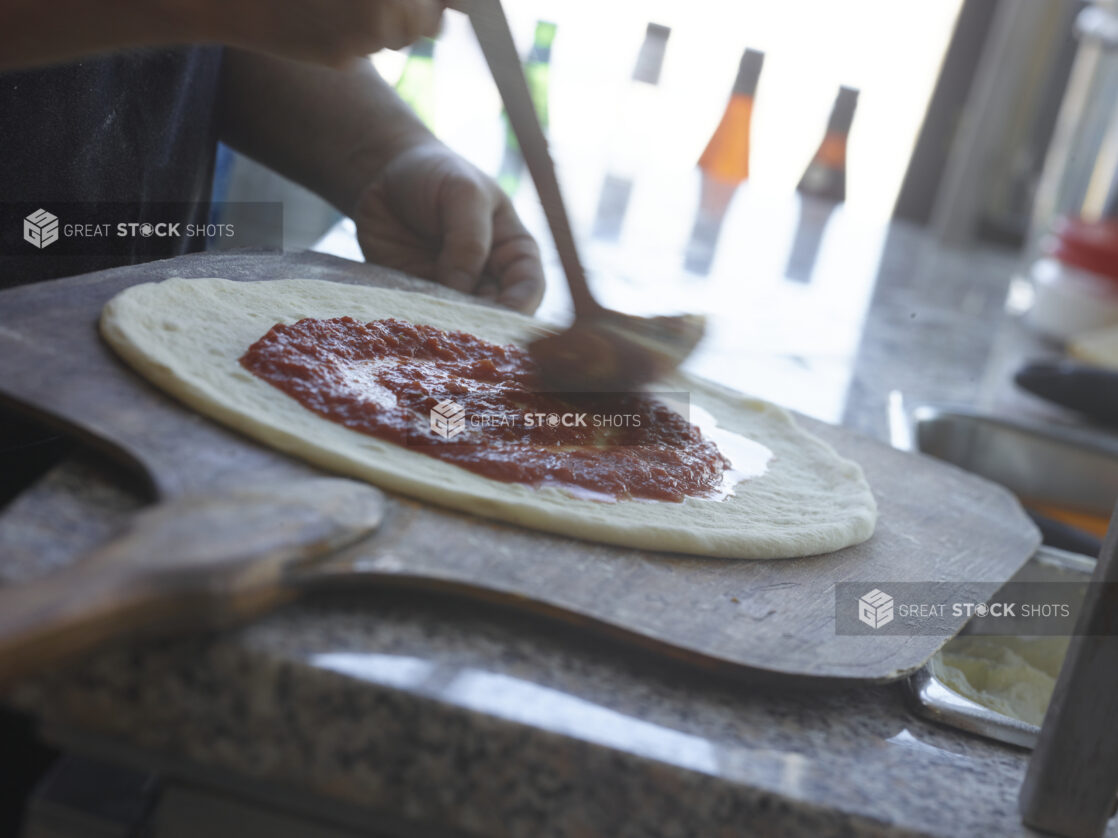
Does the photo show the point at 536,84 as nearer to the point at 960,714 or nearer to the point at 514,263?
the point at 514,263

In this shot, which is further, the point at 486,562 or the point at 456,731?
the point at 486,562

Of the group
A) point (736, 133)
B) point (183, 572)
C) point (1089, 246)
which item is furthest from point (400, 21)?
point (736, 133)

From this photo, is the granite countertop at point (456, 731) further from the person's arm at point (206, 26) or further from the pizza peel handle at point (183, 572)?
the person's arm at point (206, 26)

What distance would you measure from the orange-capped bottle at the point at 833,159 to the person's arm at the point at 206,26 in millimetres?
2230

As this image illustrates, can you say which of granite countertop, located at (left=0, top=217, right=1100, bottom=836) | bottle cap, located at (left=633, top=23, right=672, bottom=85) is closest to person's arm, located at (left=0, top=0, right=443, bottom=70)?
granite countertop, located at (left=0, top=217, right=1100, bottom=836)

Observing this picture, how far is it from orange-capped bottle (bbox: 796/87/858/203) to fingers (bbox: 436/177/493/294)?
5.80ft

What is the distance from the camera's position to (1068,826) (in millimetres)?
571

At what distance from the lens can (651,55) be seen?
9.80 feet

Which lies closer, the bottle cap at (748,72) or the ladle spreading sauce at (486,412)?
the ladle spreading sauce at (486,412)

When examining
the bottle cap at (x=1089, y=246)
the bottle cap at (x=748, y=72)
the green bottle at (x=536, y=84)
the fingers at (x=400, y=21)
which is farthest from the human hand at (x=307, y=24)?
the bottle cap at (x=748, y=72)

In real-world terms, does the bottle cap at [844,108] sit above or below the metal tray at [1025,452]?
above

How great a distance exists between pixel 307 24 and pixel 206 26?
7cm

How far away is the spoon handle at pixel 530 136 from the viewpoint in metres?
0.92

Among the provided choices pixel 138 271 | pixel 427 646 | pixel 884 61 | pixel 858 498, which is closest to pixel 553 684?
pixel 427 646
